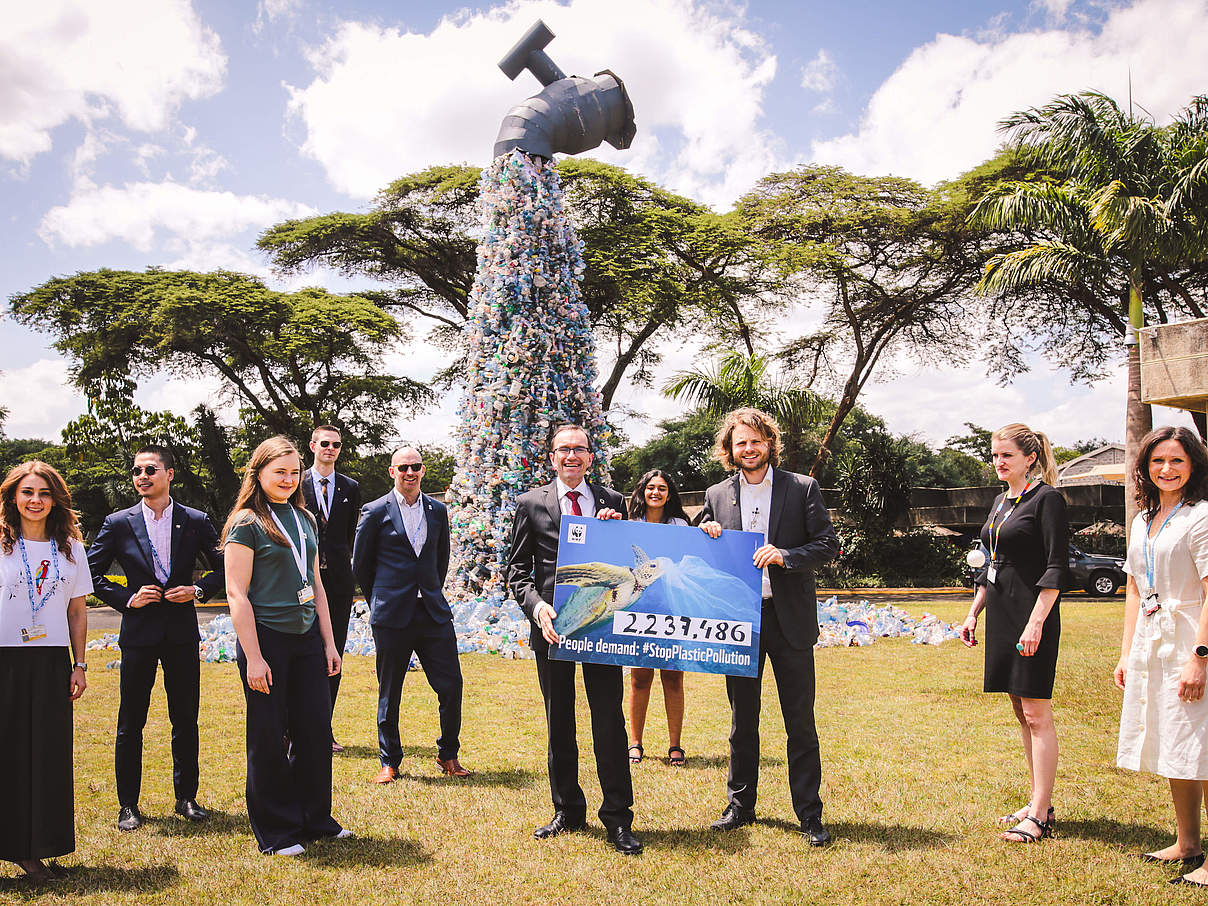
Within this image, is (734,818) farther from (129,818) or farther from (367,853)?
(129,818)

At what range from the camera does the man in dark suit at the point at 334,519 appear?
6453mm

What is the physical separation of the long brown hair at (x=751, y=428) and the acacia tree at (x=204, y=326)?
21204 millimetres

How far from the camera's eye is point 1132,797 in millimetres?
4855

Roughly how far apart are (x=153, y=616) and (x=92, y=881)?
4.56 ft

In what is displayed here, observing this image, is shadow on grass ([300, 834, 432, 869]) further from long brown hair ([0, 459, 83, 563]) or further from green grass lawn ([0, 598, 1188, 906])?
long brown hair ([0, 459, 83, 563])

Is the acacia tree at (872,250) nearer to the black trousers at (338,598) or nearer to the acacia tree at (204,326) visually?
the acacia tree at (204,326)

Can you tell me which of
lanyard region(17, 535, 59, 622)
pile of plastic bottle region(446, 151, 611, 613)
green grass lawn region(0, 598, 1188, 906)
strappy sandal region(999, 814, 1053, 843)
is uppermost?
pile of plastic bottle region(446, 151, 611, 613)

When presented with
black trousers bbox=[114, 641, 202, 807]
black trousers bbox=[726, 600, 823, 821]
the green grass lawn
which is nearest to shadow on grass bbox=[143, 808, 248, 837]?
the green grass lawn

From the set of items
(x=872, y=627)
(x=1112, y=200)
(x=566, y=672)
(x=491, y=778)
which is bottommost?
(x=491, y=778)

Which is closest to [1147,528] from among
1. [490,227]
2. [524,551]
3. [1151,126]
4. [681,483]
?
[524,551]

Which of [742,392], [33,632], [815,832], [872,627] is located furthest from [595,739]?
[742,392]

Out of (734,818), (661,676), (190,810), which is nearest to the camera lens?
(734,818)

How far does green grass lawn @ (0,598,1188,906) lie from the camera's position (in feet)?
12.5

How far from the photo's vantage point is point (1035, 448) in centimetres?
450
